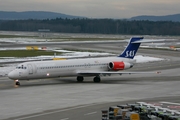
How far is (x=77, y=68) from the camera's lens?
4903 cm

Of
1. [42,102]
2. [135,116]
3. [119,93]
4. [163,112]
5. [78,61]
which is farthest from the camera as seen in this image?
[78,61]

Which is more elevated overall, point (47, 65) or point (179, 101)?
point (47, 65)

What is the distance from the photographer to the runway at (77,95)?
1211 inches

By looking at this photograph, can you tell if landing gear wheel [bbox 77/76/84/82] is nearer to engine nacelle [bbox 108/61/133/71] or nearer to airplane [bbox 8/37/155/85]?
airplane [bbox 8/37/155/85]

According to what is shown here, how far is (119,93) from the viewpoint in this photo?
133 feet

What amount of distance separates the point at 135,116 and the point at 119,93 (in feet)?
56.2

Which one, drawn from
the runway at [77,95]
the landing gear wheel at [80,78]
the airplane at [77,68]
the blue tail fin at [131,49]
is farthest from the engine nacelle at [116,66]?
the landing gear wheel at [80,78]

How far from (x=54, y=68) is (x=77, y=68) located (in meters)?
3.05

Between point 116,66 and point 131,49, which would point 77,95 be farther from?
point 131,49

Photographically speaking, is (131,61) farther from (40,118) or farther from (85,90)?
(40,118)

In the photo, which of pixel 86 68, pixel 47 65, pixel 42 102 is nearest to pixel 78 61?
pixel 86 68

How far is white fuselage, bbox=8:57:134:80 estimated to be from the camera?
149 feet

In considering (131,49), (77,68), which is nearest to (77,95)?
(77,68)

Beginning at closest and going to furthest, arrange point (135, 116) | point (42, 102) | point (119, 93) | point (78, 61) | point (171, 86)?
point (135, 116) → point (42, 102) → point (119, 93) → point (171, 86) → point (78, 61)
